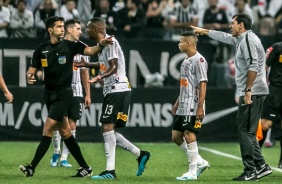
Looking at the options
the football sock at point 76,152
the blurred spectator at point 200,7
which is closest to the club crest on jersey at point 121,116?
the football sock at point 76,152

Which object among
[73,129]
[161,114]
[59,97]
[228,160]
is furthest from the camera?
[161,114]

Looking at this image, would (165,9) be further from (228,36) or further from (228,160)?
(228,36)

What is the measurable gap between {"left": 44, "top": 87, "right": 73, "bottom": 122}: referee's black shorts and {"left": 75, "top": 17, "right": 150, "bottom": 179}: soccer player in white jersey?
1.73 ft

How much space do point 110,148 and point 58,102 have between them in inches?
38.6

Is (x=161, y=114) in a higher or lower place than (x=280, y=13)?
lower

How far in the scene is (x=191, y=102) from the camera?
12.7 metres

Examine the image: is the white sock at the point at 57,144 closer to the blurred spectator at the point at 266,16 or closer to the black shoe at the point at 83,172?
the black shoe at the point at 83,172

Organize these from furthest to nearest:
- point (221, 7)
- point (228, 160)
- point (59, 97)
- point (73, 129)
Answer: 1. point (221, 7)
2. point (228, 160)
3. point (73, 129)
4. point (59, 97)

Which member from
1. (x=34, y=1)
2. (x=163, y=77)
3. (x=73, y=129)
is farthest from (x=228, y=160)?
(x=34, y=1)

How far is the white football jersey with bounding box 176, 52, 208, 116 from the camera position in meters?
12.6

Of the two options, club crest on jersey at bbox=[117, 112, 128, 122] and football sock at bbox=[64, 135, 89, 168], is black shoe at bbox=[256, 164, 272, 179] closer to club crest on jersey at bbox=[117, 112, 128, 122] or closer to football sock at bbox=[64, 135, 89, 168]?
club crest on jersey at bbox=[117, 112, 128, 122]

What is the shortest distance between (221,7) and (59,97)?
11026 mm

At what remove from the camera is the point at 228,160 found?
53.0 ft

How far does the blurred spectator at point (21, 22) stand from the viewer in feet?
65.4
